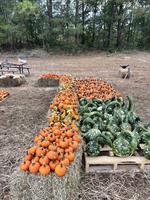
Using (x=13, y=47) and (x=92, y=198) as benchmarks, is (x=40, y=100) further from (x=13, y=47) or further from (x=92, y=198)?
(x=13, y=47)

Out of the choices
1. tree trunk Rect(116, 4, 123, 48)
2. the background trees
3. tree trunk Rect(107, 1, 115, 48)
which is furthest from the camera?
tree trunk Rect(116, 4, 123, 48)

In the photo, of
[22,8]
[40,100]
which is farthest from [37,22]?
[40,100]

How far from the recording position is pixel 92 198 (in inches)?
77.6

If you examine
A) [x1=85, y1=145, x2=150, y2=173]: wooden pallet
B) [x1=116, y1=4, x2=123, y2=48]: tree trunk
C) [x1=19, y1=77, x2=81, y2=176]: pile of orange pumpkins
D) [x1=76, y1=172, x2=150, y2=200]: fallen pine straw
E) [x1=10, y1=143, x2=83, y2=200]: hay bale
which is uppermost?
[x1=116, y1=4, x2=123, y2=48]: tree trunk

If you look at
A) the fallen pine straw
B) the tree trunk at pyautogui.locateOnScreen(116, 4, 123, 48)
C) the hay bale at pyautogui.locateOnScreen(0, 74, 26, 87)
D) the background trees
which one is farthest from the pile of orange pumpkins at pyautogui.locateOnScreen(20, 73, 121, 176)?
the tree trunk at pyautogui.locateOnScreen(116, 4, 123, 48)

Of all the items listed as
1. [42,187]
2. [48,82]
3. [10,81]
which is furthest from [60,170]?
[10,81]

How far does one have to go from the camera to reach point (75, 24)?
57.9 feet

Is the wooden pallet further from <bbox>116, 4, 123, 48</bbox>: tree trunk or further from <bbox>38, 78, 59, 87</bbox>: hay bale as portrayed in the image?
<bbox>116, 4, 123, 48</bbox>: tree trunk

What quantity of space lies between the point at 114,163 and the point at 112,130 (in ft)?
1.43

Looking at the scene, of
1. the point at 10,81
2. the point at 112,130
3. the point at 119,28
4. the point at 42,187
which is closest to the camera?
the point at 42,187

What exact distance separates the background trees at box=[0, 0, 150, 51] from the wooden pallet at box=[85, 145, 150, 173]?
15.5 meters

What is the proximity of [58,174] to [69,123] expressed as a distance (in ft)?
2.77

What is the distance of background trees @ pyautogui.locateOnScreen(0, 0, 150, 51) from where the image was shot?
1692cm

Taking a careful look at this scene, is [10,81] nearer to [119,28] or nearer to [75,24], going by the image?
[75,24]
